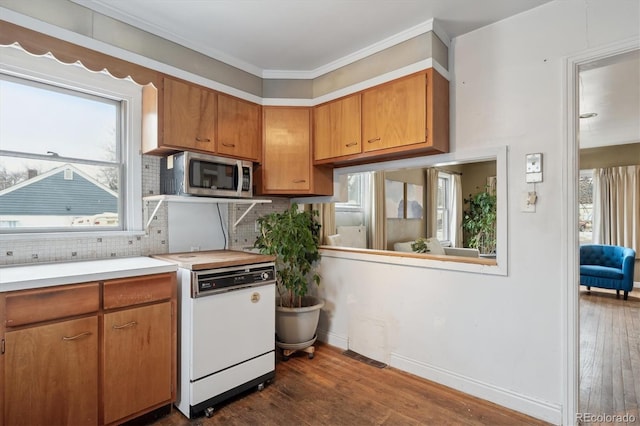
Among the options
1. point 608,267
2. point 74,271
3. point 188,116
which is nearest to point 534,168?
point 188,116

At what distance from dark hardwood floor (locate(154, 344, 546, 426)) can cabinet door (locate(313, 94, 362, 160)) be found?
177cm

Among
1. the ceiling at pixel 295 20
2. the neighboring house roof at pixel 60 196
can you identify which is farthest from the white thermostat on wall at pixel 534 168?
the neighboring house roof at pixel 60 196

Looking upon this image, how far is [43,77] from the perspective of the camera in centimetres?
205

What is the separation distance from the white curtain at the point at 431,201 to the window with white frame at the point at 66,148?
4384 millimetres

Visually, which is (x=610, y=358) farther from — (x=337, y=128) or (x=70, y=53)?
(x=70, y=53)

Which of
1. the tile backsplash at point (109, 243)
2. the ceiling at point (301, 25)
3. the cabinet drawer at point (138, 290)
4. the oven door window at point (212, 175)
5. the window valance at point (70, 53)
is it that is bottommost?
the cabinet drawer at point (138, 290)

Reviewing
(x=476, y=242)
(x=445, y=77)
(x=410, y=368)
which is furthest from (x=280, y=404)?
(x=476, y=242)

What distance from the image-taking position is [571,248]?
1898 mm

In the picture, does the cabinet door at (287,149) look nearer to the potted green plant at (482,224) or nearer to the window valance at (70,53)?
the window valance at (70,53)

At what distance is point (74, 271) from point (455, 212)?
222 inches

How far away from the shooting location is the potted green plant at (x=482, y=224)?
5.05 m

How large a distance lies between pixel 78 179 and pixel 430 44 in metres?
2.60

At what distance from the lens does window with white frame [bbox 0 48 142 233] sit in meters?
2.00

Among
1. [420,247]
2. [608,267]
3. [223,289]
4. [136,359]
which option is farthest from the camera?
[608,267]
